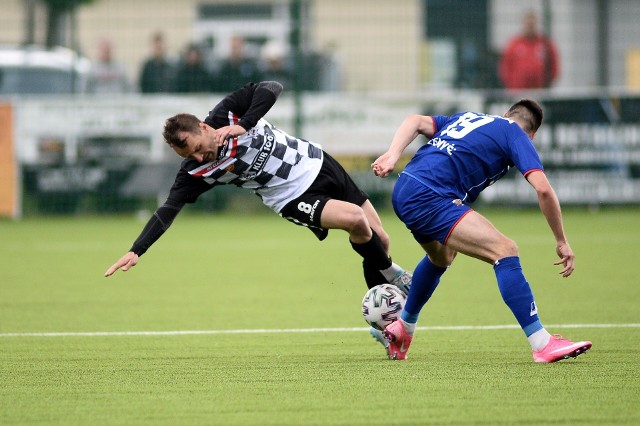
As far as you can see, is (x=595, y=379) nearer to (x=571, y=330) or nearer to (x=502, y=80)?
(x=571, y=330)

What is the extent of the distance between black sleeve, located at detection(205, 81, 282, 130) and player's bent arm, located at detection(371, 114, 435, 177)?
1056mm

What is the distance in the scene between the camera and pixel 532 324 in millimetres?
6301

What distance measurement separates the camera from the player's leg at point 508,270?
6.27 meters

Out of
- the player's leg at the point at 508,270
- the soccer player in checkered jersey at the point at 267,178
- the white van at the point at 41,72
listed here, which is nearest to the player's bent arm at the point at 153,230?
the soccer player in checkered jersey at the point at 267,178

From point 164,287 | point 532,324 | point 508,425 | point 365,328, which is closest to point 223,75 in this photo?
point 164,287

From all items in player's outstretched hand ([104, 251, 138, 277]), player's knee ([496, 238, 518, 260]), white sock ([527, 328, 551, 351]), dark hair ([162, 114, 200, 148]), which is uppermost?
dark hair ([162, 114, 200, 148])

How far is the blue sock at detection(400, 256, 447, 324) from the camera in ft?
22.4

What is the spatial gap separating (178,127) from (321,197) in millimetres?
1152

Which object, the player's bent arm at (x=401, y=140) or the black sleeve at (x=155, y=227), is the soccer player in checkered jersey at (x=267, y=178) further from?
the player's bent arm at (x=401, y=140)

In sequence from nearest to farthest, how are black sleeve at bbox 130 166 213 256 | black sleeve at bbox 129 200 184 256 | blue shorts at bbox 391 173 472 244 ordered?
blue shorts at bbox 391 173 472 244
black sleeve at bbox 129 200 184 256
black sleeve at bbox 130 166 213 256

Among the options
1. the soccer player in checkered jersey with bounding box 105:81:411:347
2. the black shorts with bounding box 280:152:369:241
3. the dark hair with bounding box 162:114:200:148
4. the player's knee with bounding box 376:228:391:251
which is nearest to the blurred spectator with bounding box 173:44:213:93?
the black shorts with bounding box 280:152:369:241

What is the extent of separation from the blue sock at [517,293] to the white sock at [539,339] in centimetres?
2

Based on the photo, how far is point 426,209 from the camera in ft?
21.2

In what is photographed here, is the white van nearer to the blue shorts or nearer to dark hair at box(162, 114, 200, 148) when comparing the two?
dark hair at box(162, 114, 200, 148)
